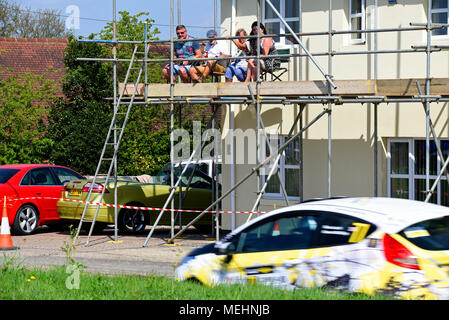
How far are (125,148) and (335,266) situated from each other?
21.9 metres

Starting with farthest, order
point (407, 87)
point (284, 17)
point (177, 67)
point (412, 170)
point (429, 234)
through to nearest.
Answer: point (284, 17), point (177, 67), point (412, 170), point (407, 87), point (429, 234)

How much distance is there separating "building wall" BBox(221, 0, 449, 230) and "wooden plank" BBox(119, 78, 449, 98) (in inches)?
64.2

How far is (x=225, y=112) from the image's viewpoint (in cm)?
1884

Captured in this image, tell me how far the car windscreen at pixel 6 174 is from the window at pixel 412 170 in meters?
8.61

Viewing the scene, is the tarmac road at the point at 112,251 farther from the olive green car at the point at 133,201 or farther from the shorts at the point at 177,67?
the shorts at the point at 177,67

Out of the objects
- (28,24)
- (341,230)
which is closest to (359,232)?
(341,230)

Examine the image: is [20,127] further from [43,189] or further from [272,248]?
[272,248]

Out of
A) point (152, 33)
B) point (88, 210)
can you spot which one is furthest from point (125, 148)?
point (88, 210)

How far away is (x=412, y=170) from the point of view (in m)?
16.5

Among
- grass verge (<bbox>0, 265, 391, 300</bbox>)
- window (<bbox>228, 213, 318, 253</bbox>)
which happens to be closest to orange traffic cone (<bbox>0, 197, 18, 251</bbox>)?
grass verge (<bbox>0, 265, 391, 300</bbox>)

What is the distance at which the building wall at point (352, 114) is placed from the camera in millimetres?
16250

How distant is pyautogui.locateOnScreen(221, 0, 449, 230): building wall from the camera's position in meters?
16.2

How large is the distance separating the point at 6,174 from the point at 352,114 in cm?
809

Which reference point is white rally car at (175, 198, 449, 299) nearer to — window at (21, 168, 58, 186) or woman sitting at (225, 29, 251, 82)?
woman sitting at (225, 29, 251, 82)
